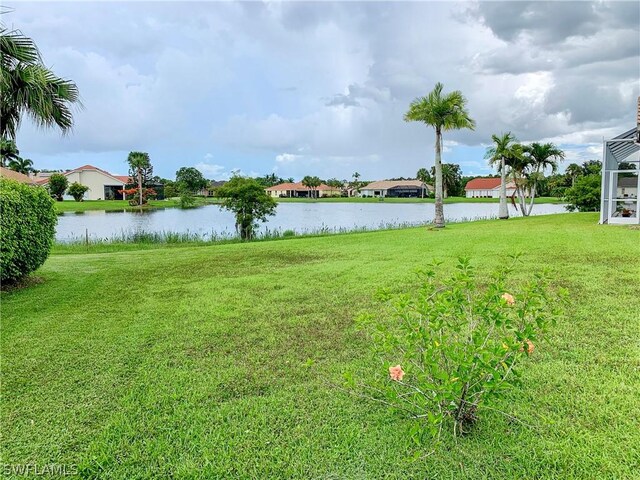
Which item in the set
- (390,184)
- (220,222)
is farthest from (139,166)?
(390,184)

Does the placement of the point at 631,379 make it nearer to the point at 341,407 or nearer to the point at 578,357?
the point at 578,357

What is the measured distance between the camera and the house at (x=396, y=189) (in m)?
84.8

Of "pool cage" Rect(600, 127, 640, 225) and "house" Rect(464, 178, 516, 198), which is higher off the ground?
"house" Rect(464, 178, 516, 198)

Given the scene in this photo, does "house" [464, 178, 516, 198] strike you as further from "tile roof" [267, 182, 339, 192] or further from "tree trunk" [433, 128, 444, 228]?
"tree trunk" [433, 128, 444, 228]

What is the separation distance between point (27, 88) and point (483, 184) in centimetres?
7988

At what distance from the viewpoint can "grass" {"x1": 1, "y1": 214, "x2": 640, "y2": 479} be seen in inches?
84.5

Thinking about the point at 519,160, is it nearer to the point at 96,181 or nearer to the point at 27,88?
the point at 27,88

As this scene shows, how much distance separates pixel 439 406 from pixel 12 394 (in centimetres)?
284

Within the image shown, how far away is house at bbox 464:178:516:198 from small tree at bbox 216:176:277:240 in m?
64.7

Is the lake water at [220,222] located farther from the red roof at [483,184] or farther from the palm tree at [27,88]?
the red roof at [483,184]

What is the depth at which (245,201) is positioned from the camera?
57.5 feet

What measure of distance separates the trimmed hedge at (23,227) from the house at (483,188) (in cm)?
7567

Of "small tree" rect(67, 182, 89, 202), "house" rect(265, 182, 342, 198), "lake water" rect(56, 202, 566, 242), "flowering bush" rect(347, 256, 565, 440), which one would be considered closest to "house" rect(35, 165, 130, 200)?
"small tree" rect(67, 182, 89, 202)

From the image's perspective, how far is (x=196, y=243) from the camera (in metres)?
14.6
